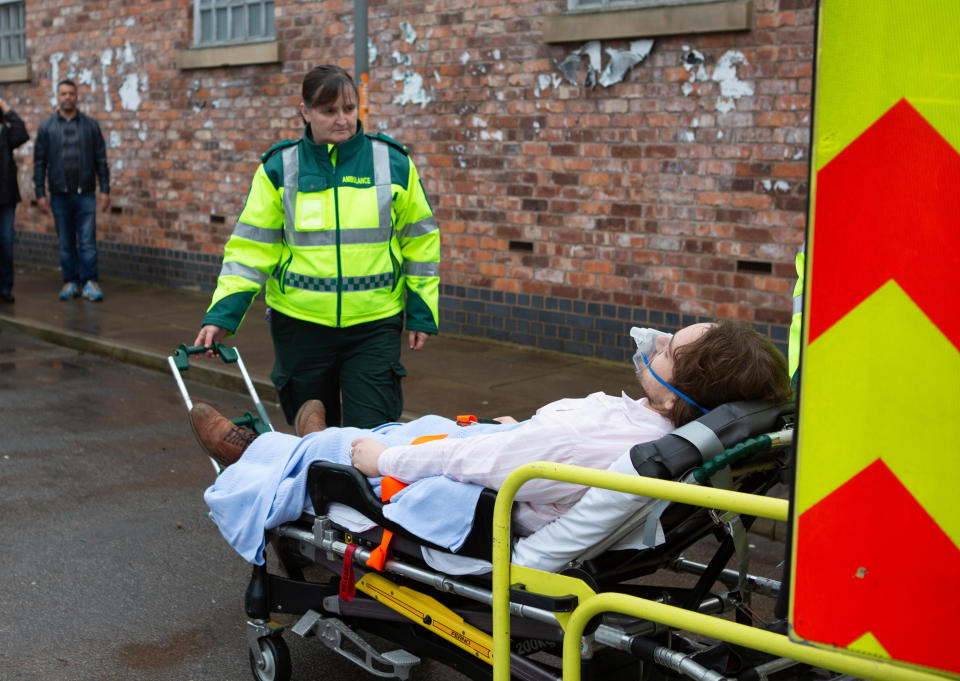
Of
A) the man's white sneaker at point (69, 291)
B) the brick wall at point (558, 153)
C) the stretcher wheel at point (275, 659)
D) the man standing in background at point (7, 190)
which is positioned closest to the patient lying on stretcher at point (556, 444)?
the stretcher wheel at point (275, 659)

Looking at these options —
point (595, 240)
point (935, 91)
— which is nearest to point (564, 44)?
point (595, 240)

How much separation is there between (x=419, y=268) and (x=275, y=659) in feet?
6.11

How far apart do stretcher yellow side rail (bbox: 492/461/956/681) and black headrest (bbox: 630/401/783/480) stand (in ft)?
1.01

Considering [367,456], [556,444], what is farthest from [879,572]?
[367,456]

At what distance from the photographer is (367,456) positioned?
3.30 meters

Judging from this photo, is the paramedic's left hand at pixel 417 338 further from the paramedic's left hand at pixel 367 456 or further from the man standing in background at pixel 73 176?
the man standing in background at pixel 73 176

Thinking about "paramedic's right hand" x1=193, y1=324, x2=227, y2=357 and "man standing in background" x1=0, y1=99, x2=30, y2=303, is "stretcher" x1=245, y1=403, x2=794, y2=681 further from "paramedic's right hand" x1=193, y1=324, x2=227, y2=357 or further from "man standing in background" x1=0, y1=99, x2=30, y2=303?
"man standing in background" x1=0, y1=99, x2=30, y2=303

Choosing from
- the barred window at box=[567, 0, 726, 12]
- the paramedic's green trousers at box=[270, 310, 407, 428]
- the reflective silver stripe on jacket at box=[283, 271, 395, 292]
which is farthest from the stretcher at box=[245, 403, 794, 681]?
the barred window at box=[567, 0, 726, 12]

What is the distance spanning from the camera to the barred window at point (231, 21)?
36.8 feet

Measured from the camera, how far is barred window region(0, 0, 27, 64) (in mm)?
14688

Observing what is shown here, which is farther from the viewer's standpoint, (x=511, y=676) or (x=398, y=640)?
(x=398, y=640)

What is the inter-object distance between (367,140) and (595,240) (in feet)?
13.7

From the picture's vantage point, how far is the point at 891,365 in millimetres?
1495

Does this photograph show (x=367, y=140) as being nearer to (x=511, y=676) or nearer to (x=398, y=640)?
(x=398, y=640)
